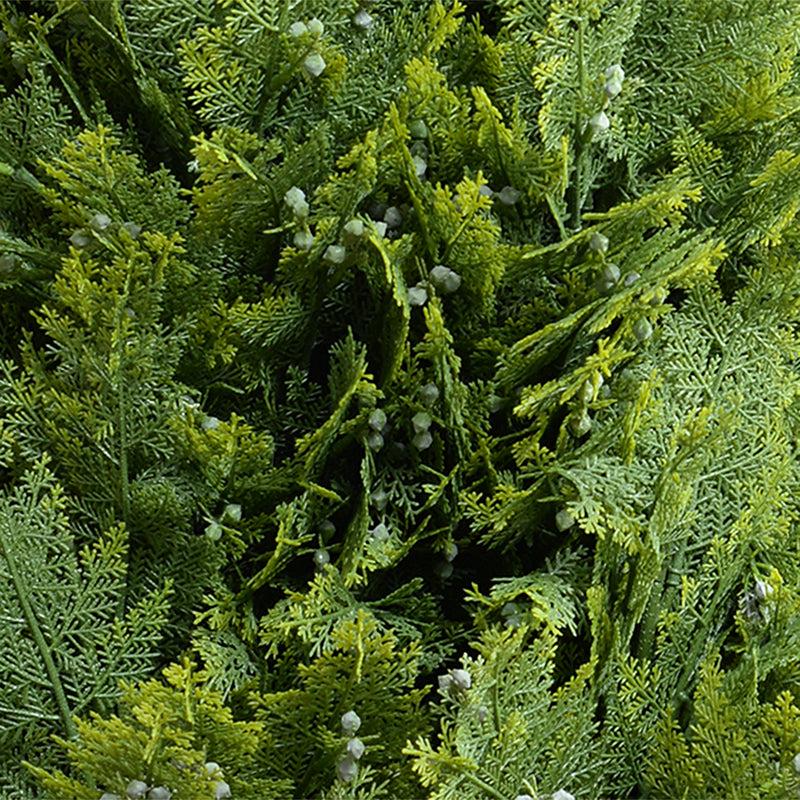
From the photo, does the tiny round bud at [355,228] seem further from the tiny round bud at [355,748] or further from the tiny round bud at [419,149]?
the tiny round bud at [355,748]

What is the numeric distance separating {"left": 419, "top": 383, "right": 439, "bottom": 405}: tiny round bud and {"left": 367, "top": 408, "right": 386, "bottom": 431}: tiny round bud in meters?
0.04

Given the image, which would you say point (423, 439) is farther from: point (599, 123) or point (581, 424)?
point (599, 123)

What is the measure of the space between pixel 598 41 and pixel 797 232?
0.95 ft

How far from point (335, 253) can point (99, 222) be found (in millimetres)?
205

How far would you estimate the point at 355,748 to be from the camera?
96 centimetres

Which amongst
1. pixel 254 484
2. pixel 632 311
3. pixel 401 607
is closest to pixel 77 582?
pixel 254 484

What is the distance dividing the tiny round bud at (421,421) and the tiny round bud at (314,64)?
0.31 meters

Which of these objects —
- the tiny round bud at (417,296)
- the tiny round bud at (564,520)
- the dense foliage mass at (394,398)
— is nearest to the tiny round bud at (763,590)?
the dense foliage mass at (394,398)

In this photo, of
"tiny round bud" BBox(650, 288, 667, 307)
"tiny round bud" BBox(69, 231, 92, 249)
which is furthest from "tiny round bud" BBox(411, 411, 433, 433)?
"tiny round bud" BBox(69, 231, 92, 249)

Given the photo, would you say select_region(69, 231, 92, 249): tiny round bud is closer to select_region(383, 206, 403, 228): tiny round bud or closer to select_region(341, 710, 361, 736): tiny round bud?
select_region(383, 206, 403, 228): tiny round bud

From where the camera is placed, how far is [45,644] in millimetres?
1009

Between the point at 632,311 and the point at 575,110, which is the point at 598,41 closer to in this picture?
the point at 575,110

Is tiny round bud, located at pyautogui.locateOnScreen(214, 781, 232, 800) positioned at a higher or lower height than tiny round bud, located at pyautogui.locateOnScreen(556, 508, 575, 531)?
higher

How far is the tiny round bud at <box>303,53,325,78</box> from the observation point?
1022 mm
